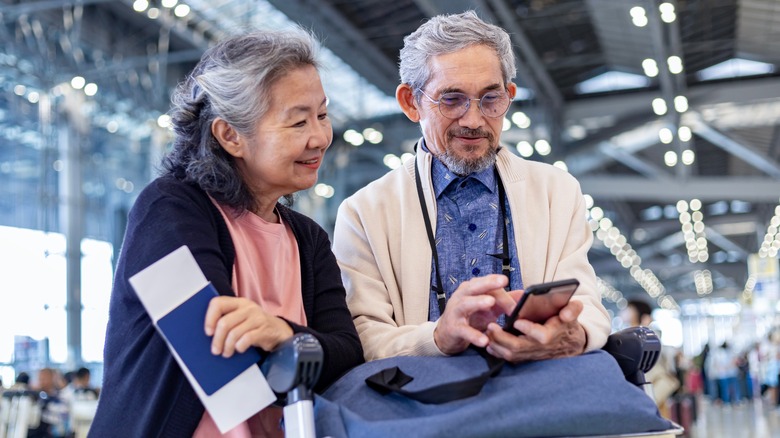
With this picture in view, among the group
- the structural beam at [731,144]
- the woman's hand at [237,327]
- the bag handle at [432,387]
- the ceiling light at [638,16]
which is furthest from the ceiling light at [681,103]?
the woman's hand at [237,327]

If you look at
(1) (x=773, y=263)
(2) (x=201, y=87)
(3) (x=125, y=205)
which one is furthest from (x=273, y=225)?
(1) (x=773, y=263)

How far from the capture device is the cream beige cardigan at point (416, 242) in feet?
8.04

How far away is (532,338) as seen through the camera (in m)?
1.88

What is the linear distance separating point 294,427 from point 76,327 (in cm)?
1767

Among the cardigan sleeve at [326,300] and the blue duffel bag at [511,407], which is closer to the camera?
the blue duffel bag at [511,407]

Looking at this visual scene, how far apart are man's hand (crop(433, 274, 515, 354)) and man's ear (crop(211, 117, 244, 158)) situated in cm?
55

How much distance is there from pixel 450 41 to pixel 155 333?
1164mm

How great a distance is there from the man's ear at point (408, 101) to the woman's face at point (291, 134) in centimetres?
70

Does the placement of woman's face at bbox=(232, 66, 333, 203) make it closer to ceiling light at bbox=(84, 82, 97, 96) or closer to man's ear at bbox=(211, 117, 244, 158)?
man's ear at bbox=(211, 117, 244, 158)

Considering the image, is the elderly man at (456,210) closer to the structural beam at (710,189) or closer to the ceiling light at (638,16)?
the ceiling light at (638,16)

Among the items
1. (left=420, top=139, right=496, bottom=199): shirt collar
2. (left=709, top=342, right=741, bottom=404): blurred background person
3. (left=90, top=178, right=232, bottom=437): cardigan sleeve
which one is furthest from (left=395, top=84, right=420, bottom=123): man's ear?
(left=709, top=342, right=741, bottom=404): blurred background person

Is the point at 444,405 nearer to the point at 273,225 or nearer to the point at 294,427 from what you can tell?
the point at 294,427

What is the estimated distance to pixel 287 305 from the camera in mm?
2164

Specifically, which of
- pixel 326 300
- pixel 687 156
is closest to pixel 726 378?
pixel 687 156
